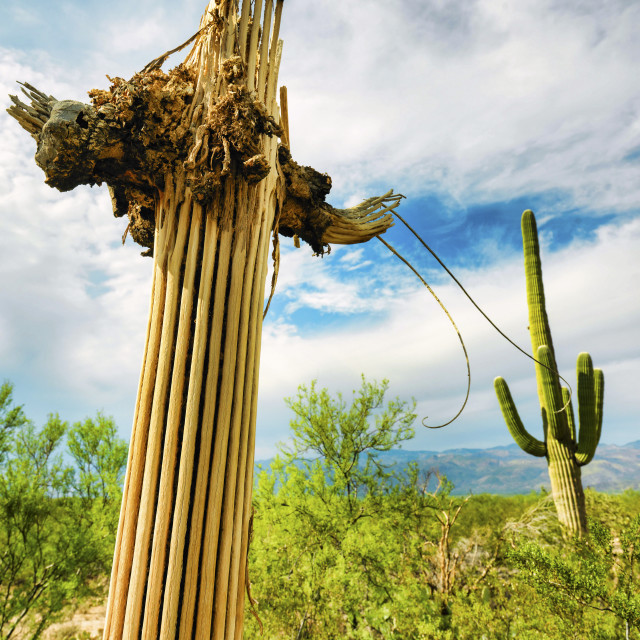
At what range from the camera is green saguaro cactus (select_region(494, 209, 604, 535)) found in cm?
946

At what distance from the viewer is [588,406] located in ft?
31.1

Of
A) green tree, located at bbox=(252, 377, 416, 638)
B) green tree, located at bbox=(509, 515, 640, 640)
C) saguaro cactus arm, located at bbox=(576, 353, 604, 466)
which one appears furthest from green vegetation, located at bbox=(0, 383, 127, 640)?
saguaro cactus arm, located at bbox=(576, 353, 604, 466)

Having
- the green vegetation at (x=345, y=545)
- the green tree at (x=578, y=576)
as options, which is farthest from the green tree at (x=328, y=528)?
the green tree at (x=578, y=576)

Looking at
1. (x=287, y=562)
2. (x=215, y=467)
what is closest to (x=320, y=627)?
(x=287, y=562)

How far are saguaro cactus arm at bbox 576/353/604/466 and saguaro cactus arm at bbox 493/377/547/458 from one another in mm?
906

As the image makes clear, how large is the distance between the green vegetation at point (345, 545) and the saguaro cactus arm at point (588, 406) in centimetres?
165

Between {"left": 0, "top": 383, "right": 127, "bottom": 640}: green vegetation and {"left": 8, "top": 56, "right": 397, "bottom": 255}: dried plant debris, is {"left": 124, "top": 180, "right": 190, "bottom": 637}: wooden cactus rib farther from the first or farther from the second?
{"left": 0, "top": 383, "right": 127, "bottom": 640}: green vegetation

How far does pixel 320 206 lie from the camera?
5.98ft

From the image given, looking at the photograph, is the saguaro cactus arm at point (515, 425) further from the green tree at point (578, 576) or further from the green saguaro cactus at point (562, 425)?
the green tree at point (578, 576)

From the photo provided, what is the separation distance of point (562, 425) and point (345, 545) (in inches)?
239

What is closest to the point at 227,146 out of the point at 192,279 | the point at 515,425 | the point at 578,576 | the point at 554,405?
the point at 192,279

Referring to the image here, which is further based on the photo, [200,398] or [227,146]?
[227,146]

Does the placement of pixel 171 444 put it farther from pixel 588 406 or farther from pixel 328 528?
pixel 588 406

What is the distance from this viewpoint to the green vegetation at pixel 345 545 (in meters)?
4.50
